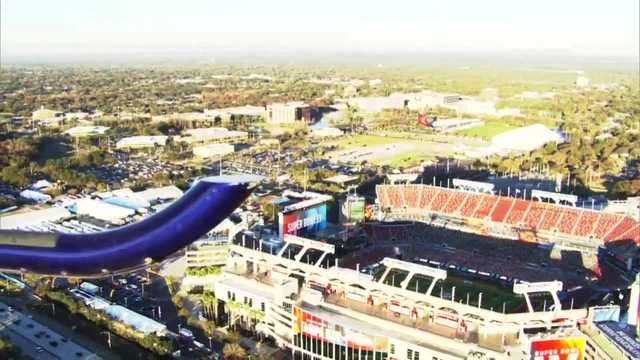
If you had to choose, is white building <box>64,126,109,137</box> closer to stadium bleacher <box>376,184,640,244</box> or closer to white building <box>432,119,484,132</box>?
white building <box>432,119,484,132</box>

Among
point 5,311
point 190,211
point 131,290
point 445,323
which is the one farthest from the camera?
point 131,290

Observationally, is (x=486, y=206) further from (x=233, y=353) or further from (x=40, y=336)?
(x=40, y=336)

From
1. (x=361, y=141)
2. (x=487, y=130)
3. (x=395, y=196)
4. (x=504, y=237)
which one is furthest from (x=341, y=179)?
(x=487, y=130)

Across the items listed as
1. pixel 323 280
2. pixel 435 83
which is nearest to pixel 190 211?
pixel 323 280

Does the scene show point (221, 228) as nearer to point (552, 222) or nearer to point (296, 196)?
point (296, 196)

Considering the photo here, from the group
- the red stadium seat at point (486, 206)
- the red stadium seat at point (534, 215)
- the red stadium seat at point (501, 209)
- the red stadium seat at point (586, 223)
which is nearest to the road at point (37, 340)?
the red stadium seat at point (486, 206)

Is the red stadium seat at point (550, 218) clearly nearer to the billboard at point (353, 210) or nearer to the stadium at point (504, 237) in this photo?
the stadium at point (504, 237)
